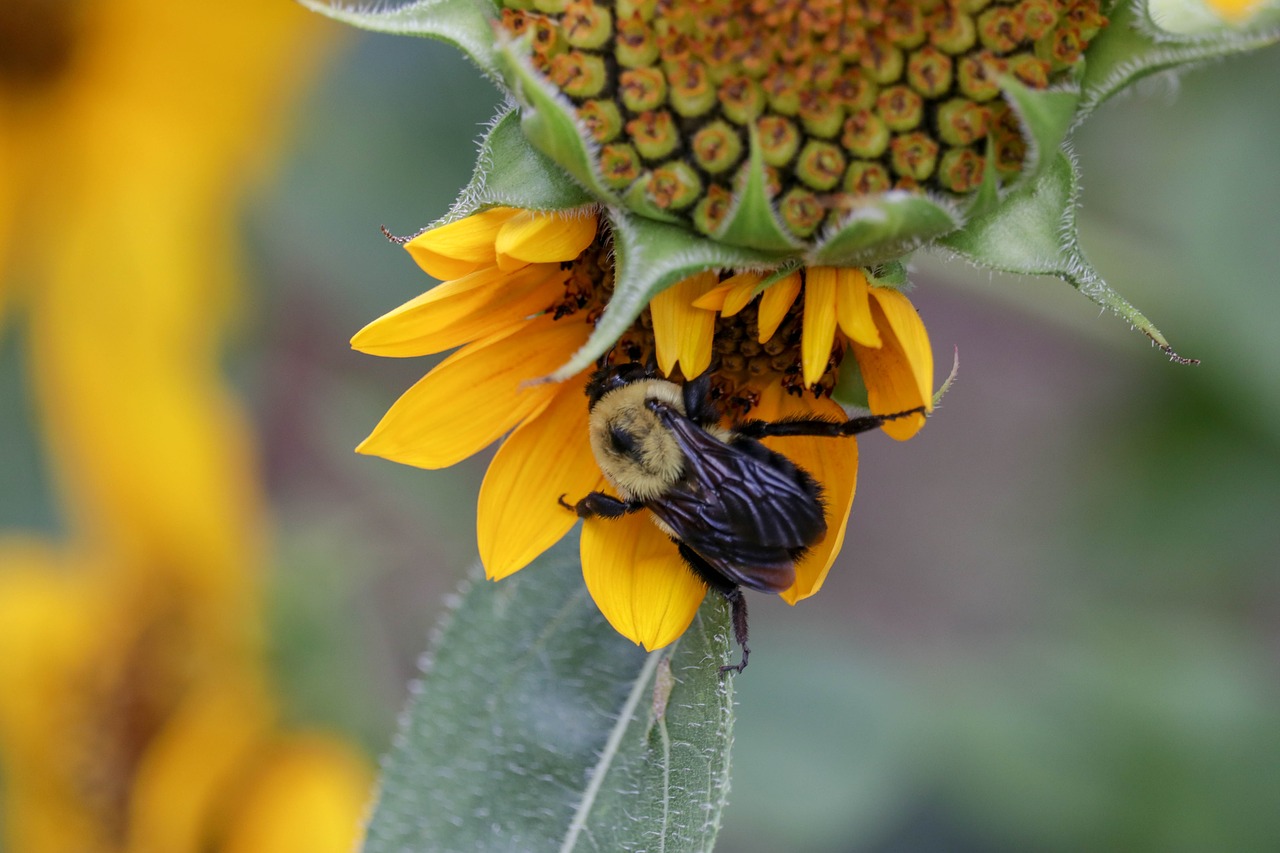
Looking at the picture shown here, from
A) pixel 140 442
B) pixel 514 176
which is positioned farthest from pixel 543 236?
pixel 140 442

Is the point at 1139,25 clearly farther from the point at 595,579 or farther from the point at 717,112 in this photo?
the point at 595,579

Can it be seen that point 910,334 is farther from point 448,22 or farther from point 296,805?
point 296,805

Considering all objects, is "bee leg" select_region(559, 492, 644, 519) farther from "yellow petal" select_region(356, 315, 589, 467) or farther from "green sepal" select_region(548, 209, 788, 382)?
"green sepal" select_region(548, 209, 788, 382)

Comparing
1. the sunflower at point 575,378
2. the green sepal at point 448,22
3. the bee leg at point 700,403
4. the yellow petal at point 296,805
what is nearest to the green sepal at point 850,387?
the sunflower at point 575,378

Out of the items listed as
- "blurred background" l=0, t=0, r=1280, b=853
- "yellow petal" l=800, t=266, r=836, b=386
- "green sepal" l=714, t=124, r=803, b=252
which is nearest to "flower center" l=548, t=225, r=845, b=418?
"yellow petal" l=800, t=266, r=836, b=386

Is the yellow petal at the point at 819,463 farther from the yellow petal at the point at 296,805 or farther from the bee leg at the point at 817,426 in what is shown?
the yellow petal at the point at 296,805

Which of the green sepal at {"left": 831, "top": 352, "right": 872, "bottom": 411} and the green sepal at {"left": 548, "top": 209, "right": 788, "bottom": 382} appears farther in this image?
the green sepal at {"left": 831, "top": 352, "right": 872, "bottom": 411}

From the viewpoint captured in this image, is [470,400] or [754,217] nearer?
[754,217]
